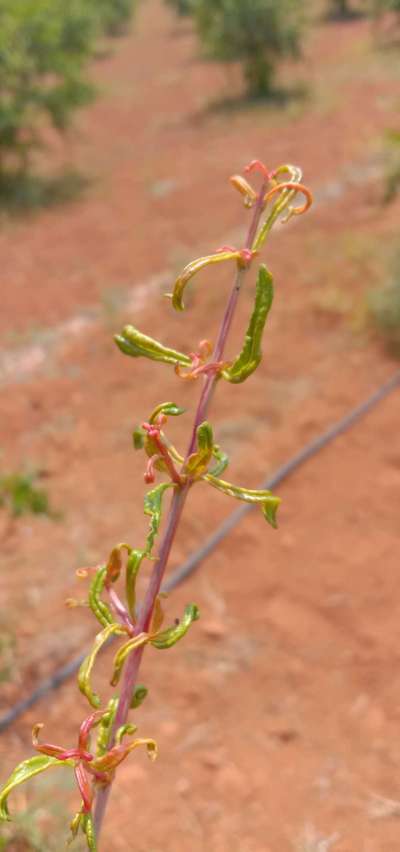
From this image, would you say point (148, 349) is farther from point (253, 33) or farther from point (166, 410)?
point (253, 33)

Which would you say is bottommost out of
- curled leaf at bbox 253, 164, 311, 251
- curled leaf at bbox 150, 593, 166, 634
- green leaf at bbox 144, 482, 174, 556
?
curled leaf at bbox 150, 593, 166, 634

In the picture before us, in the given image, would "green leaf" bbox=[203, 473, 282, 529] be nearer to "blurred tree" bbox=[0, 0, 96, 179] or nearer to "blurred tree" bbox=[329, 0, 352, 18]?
"blurred tree" bbox=[0, 0, 96, 179]

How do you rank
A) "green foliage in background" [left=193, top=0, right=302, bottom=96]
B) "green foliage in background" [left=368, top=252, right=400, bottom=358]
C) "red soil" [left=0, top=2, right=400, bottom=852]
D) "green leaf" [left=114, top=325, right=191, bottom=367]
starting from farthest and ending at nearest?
"green foliage in background" [left=193, top=0, right=302, bottom=96] → "green foliage in background" [left=368, top=252, right=400, bottom=358] → "red soil" [left=0, top=2, right=400, bottom=852] → "green leaf" [left=114, top=325, right=191, bottom=367]

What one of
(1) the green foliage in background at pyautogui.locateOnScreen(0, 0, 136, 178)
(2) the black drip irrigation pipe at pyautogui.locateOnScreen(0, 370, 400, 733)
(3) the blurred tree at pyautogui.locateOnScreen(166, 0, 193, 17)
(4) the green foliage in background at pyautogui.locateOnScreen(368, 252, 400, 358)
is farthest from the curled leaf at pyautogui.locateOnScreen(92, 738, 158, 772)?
(3) the blurred tree at pyautogui.locateOnScreen(166, 0, 193, 17)

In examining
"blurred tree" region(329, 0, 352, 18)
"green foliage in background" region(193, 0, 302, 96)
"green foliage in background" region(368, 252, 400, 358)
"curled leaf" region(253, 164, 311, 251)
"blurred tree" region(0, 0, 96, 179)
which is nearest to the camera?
"curled leaf" region(253, 164, 311, 251)

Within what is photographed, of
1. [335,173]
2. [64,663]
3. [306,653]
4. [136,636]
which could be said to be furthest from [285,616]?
[335,173]

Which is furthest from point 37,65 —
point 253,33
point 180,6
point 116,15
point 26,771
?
point 116,15

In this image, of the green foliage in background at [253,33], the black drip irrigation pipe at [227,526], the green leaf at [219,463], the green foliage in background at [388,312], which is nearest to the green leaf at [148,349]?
the green leaf at [219,463]

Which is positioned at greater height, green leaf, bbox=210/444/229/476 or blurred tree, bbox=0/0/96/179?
blurred tree, bbox=0/0/96/179
